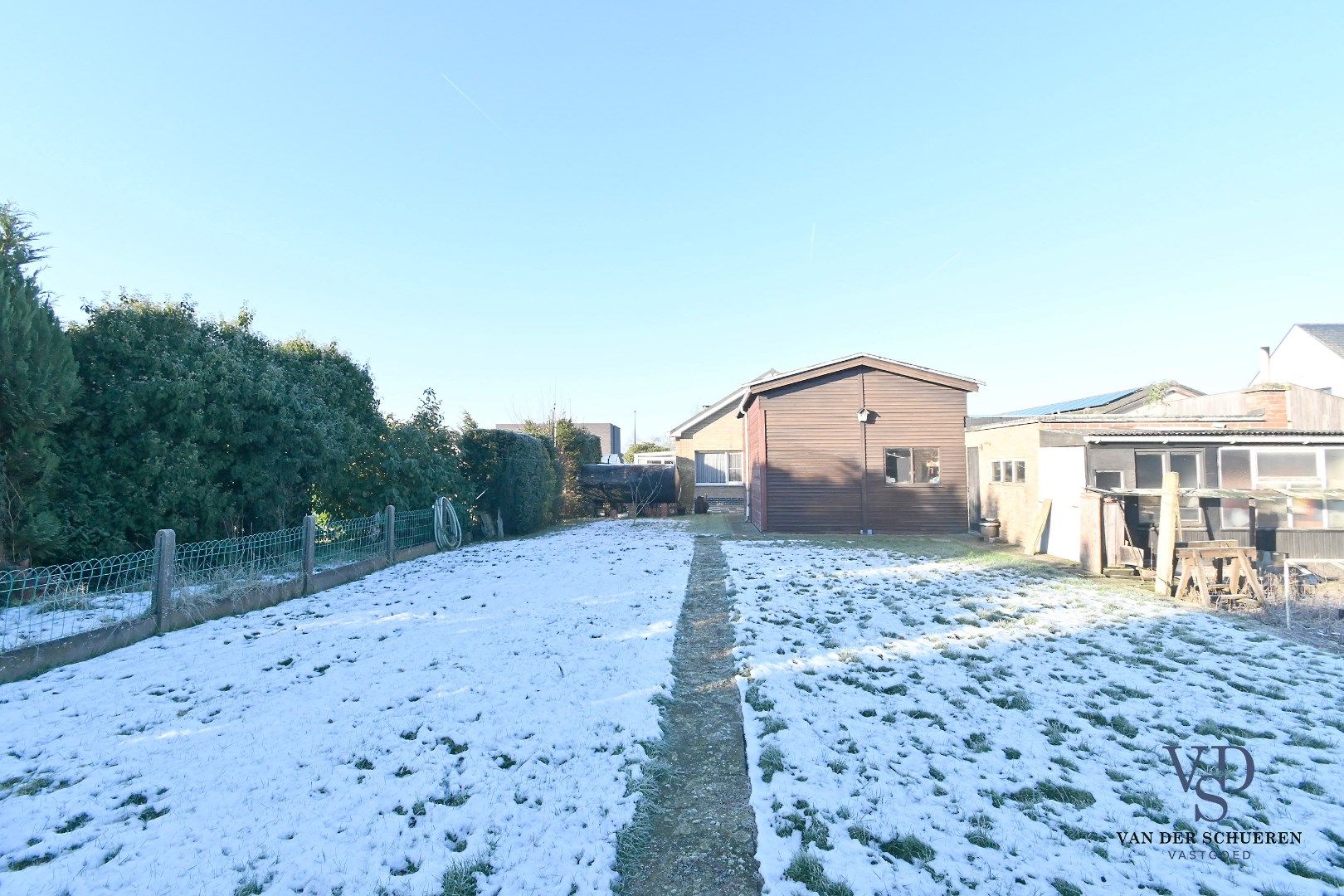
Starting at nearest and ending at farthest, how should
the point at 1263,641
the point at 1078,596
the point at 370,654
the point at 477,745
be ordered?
1. the point at 477,745
2. the point at 370,654
3. the point at 1263,641
4. the point at 1078,596

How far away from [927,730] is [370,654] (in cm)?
490

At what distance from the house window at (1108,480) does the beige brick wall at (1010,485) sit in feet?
3.87

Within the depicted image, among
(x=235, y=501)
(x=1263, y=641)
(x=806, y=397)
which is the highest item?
(x=806, y=397)

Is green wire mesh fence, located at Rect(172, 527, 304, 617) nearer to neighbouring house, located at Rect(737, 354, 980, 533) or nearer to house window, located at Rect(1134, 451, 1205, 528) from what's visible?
neighbouring house, located at Rect(737, 354, 980, 533)

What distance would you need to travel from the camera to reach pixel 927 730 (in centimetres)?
406

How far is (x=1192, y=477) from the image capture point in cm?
1105

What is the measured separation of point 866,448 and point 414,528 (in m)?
11.1

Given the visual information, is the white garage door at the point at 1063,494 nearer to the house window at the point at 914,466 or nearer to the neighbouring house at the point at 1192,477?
the neighbouring house at the point at 1192,477

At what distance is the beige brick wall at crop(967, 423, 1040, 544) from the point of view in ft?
40.5

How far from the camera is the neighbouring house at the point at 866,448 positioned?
15.2m

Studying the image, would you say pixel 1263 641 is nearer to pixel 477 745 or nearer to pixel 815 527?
pixel 477 745

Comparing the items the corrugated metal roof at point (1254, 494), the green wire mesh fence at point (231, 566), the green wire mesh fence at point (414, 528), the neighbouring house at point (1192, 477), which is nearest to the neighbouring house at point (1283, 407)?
the neighbouring house at point (1192, 477)

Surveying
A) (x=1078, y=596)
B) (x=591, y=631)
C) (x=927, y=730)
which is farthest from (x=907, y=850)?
(x=1078, y=596)

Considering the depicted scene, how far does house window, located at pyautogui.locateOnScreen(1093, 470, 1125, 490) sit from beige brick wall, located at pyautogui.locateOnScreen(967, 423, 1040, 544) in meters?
1.18
